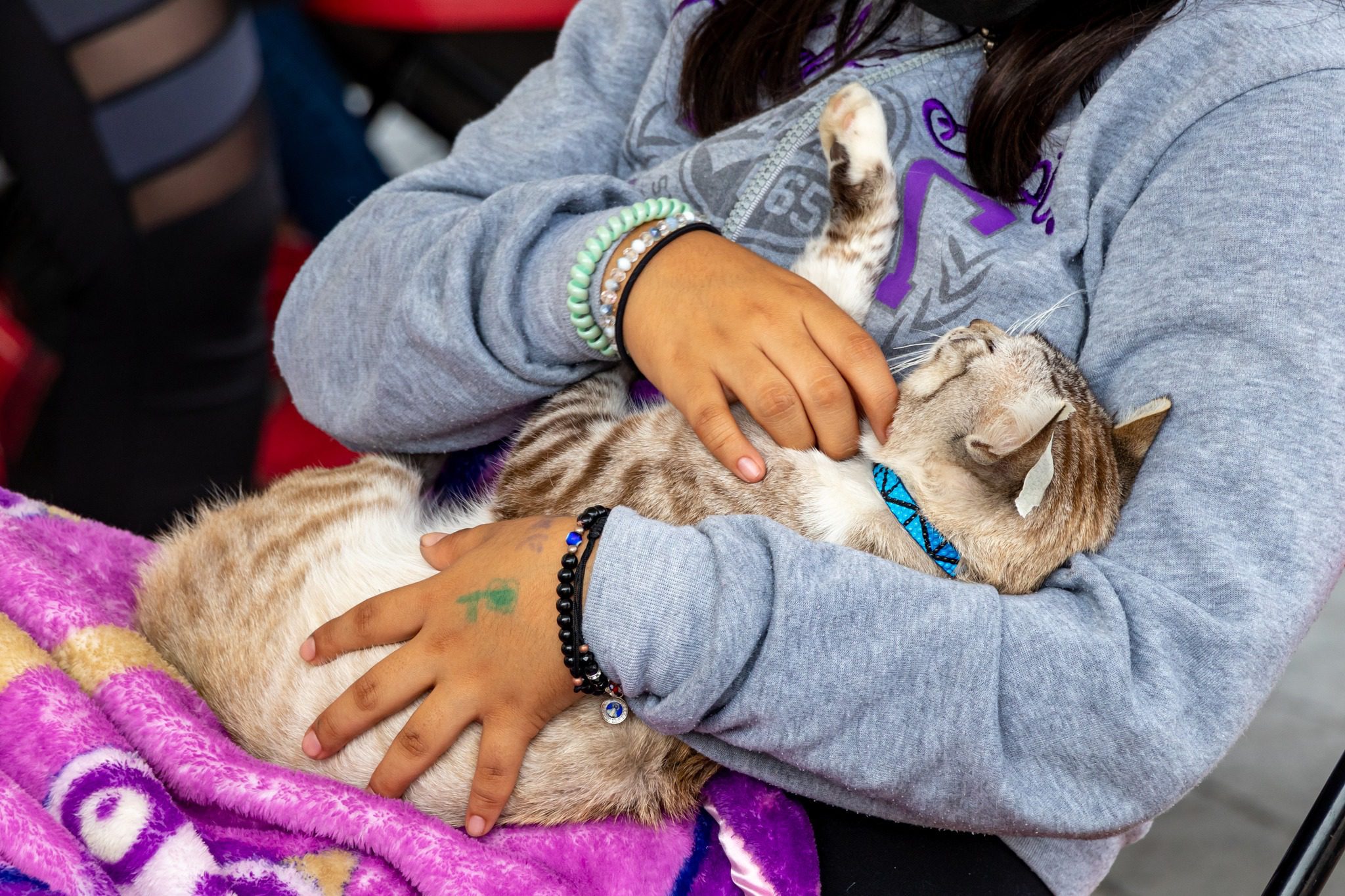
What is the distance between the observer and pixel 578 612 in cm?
102

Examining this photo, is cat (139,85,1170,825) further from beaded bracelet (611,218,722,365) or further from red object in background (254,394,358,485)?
red object in background (254,394,358,485)

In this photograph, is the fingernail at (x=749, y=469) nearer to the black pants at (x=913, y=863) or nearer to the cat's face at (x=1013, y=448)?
the cat's face at (x=1013, y=448)

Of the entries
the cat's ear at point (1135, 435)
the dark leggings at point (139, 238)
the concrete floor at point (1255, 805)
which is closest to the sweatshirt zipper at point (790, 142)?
the cat's ear at point (1135, 435)

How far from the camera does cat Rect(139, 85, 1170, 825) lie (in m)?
1.17

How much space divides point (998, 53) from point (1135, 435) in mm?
559

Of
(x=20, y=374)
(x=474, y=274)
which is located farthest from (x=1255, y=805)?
(x=20, y=374)

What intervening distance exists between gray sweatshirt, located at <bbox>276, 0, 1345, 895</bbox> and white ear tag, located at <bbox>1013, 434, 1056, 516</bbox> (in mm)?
85

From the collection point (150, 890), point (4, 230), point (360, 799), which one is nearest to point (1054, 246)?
point (360, 799)

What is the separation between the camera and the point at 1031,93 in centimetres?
128

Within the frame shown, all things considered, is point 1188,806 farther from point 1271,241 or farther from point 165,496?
point 165,496

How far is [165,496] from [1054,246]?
2015 millimetres

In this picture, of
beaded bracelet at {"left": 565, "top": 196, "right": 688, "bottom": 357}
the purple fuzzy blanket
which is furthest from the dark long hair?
the purple fuzzy blanket

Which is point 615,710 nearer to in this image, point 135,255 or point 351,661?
point 351,661

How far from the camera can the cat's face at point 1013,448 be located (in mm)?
1145
